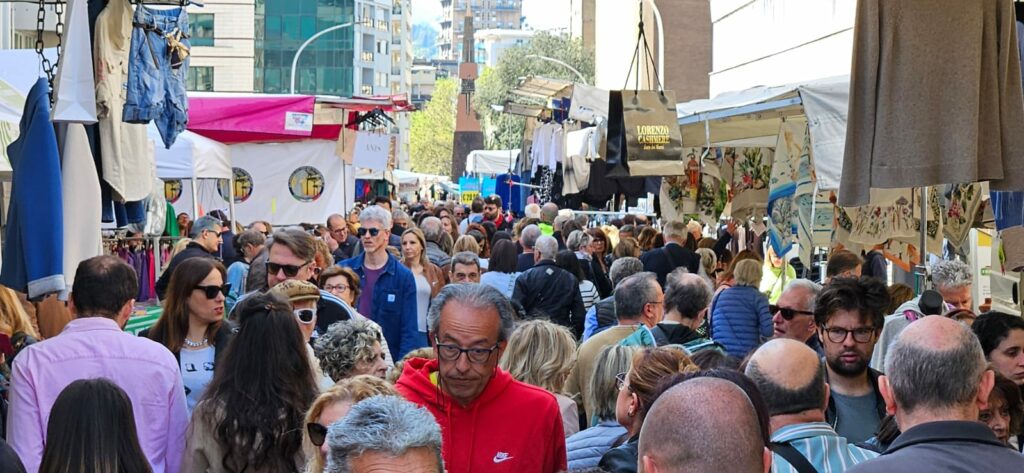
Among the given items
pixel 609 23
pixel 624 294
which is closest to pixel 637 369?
pixel 624 294

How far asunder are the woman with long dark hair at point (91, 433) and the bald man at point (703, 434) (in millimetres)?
2136

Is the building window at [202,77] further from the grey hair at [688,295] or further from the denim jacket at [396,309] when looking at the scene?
the grey hair at [688,295]

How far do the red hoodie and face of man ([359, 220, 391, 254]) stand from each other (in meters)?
5.39

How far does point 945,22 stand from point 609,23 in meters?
59.5

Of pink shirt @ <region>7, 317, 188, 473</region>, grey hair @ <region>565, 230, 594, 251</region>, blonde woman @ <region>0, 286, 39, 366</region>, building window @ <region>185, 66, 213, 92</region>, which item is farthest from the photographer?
building window @ <region>185, 66, 213, 92</region>

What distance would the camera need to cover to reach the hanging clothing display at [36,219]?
614 cm

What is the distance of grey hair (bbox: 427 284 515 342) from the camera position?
15.0 feet

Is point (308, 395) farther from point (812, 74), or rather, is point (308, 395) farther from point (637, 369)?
point (812, 74)

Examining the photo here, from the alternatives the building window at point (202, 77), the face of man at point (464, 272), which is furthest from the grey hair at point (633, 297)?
the building window at point (202, 77)

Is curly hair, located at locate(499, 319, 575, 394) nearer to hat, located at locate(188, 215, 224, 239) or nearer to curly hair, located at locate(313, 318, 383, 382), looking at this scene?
curly hair, located at locate(313, 318, 383, 382)

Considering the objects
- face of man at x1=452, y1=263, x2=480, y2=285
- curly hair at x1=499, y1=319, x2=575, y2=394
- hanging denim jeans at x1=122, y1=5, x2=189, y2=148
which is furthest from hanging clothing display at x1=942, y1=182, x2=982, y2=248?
hanging denim jeans at x1=122, y1=5, x2=189, y2=148

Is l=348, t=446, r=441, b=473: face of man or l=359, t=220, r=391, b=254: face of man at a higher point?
l=359, t=220, r=391, b=254: face of man

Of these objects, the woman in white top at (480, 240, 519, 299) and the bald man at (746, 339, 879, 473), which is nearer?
the bald man at (746, 339, 879, 473)

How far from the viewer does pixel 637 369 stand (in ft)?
16.4
